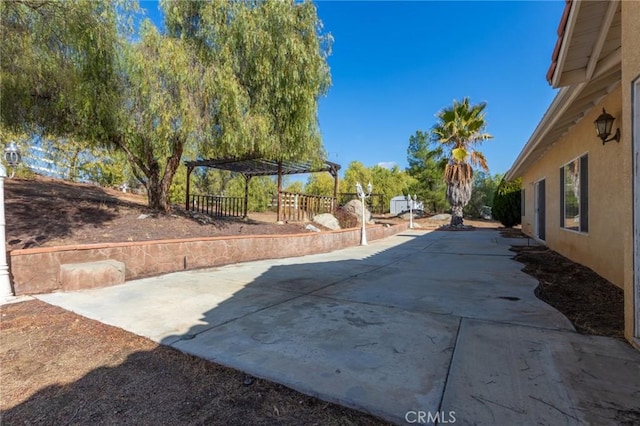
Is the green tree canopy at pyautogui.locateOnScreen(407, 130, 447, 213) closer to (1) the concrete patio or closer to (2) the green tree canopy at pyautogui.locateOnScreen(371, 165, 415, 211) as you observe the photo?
(2) the green tree canopy at pyautogui.locateOnScreen(371, 165, 415, 211)

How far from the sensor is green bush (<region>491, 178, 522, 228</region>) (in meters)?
18.0

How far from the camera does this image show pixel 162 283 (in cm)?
529

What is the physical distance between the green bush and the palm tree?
255cm

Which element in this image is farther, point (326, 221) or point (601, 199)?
point (326, 221)

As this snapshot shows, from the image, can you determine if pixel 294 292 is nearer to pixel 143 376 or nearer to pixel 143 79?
pixel 143 376

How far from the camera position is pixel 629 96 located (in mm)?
2689

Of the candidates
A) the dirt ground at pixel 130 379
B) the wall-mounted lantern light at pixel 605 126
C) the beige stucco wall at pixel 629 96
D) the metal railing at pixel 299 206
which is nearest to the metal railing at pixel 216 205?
the metal railing at pixel 299 206

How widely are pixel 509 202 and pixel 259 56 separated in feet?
55.5

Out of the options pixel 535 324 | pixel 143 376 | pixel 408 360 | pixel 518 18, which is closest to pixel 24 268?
pixel 143 376

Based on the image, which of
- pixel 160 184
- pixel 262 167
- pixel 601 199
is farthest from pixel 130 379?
pixel 262 167

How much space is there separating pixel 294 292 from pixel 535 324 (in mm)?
3012

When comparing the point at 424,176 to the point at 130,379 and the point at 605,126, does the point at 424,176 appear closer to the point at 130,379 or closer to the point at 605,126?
the point at 605,126

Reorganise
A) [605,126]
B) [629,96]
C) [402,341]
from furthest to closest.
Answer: [605,126] < [402,341] < [629,96]

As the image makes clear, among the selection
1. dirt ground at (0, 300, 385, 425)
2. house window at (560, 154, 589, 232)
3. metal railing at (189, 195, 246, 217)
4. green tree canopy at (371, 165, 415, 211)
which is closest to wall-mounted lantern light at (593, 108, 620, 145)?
house window at (560, 154, 589, 232)
